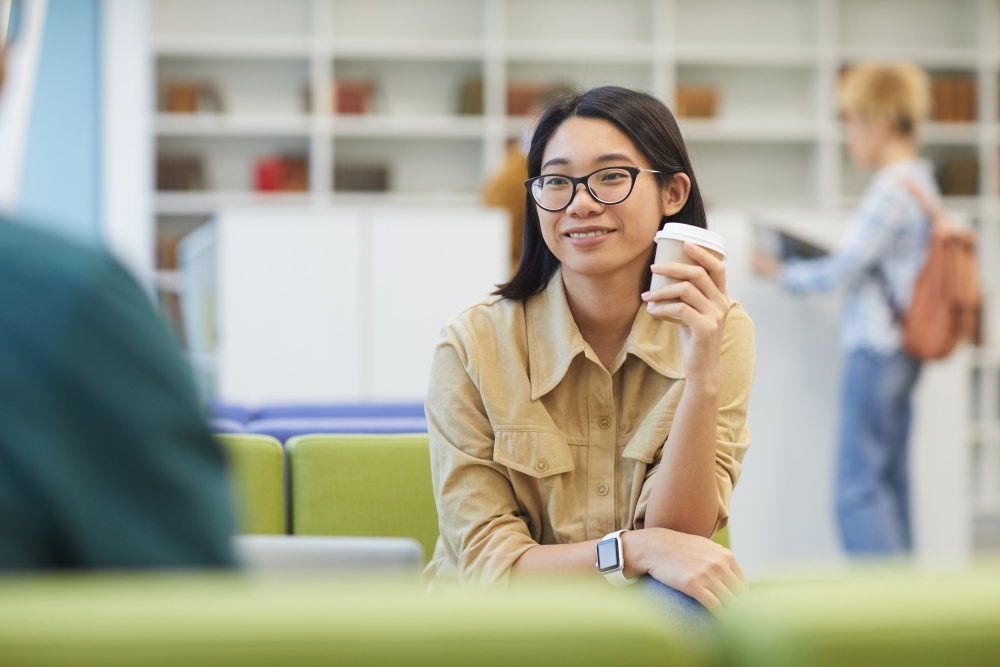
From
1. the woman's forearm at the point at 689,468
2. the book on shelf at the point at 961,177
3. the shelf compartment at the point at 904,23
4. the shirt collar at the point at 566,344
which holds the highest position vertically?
the shelf compartment at the point at 904,23

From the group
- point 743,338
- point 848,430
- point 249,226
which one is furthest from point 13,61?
point 249,226

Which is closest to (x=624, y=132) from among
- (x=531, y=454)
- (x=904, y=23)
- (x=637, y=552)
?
(x=531, y=454)

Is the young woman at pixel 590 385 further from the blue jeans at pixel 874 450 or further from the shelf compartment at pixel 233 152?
the shelf compartment at pixel 233 152

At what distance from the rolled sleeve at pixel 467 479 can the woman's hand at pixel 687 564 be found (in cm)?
16

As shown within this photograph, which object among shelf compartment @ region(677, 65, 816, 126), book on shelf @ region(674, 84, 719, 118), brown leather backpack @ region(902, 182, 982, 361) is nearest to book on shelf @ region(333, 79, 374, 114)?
book on shelf @ region(674, 84, 719, 118)

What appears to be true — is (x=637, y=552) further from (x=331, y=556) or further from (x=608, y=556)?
(x=331, y=556)

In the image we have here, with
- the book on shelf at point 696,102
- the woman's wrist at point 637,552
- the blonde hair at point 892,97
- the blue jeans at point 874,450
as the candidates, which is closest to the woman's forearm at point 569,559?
the woman's wrist at point 637,552

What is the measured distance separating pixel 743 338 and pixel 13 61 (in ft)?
3.69

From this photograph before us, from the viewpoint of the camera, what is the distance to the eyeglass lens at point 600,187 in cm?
156

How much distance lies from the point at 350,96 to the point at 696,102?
7.42 feet

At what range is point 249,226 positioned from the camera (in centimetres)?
416

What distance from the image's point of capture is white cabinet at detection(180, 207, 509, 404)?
408cm

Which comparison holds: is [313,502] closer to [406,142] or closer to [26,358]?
[26,358]

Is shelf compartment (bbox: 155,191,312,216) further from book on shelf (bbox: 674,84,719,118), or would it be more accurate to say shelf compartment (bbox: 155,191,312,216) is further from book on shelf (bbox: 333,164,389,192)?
book on shelf (bbox: 674,84,719,118)
